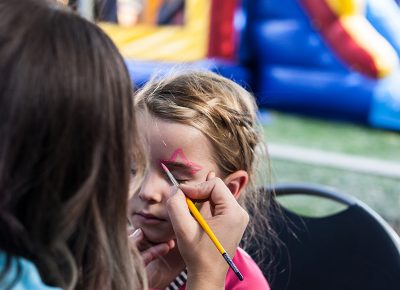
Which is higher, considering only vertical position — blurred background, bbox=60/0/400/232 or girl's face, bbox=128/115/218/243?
girl's face, bbox=128/115/218/243

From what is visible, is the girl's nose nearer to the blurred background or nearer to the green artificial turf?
the green artificial turf

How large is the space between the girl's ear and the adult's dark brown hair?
0.41 m

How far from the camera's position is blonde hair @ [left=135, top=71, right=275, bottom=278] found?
998 millimetres

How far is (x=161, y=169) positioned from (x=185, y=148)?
5 cm

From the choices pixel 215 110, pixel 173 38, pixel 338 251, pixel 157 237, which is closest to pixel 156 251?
pixel 157 237

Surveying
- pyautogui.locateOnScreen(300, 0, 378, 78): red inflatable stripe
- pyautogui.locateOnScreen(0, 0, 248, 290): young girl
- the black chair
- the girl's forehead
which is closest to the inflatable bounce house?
pyautogui.locateOnScreen(300, 0, 378, 78): red inflatable stripe

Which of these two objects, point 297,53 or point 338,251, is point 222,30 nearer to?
point 297,53

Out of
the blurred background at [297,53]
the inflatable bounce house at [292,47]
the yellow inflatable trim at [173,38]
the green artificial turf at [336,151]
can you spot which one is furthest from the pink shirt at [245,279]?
the yellow inflatable trim at [173,38]

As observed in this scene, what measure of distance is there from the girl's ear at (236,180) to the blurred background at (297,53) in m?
2.64

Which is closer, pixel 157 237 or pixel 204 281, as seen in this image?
pixel 204 281

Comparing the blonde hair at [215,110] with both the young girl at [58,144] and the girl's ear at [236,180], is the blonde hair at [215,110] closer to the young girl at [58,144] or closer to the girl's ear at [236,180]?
the girl's ear at [236,180]

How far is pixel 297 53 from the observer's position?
453 cm

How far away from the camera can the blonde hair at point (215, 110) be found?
100 cm

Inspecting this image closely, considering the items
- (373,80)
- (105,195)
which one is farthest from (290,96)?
(105,195)
